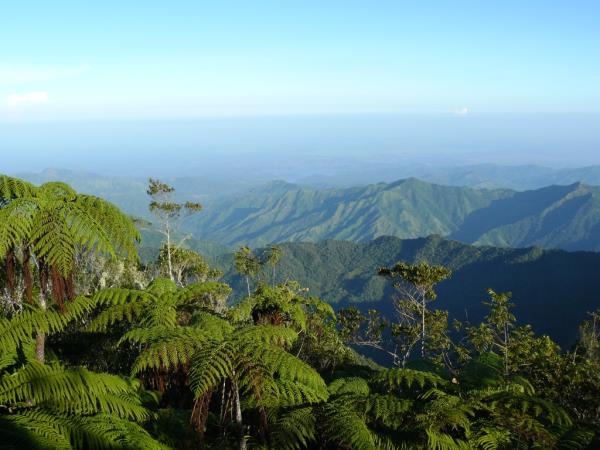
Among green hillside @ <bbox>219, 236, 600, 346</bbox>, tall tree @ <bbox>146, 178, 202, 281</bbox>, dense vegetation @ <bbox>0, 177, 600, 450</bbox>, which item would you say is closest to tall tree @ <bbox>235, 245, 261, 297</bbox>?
tall tree @ <bbox>146, 178, 202, 281</bbox>

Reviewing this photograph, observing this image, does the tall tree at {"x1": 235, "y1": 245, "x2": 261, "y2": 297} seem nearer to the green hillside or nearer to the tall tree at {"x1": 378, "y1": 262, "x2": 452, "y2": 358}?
the tall tree at {"x1": 378, "y1": 262, "x2": 452, "y2": 358}

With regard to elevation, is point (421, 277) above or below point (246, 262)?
above

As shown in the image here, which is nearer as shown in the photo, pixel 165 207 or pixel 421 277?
pixel 421 277

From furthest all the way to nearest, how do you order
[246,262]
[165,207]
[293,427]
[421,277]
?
[165,207], [246,262], [421,277], [293,427]

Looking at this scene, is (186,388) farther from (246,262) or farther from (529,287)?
(529,287)

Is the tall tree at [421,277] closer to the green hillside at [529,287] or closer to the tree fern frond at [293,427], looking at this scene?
the tree fern frond at [293,427]

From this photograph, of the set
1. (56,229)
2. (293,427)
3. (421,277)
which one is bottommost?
(421,277)

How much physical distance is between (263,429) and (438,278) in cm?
1808

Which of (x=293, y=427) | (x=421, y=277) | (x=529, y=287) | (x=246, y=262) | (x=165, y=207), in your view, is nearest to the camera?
(x=293, y=427)

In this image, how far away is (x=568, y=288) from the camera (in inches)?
5925

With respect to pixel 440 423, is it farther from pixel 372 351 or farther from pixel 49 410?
pixel 372 351

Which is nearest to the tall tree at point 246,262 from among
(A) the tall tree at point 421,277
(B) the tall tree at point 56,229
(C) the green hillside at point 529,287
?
(A) the tall tree at point 421,277

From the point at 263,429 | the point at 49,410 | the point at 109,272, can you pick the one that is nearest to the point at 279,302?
the point at 263,429

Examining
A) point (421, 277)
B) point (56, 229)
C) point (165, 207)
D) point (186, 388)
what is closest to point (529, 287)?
point (165, 207)
